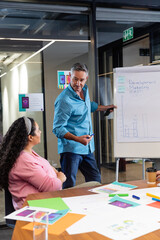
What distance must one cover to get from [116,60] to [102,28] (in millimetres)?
487

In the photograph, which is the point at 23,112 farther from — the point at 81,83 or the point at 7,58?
the point at 81,83

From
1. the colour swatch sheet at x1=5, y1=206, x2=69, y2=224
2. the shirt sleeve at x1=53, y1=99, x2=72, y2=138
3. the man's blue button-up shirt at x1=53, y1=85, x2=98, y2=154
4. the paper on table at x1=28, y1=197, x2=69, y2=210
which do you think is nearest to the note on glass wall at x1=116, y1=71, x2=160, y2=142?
the man's blue button-up shirt at x1=53, y1=85, x2=98, y2=154

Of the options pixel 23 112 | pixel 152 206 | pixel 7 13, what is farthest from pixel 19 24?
pixel 152 206

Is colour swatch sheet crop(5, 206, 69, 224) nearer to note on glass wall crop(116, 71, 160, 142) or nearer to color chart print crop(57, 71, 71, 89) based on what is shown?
note on glass wall crop(116, 71, 160, 142)

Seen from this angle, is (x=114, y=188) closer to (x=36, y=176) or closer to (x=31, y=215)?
(x=36, y=176)

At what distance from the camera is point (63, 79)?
4242mm

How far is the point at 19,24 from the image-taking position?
3.98m

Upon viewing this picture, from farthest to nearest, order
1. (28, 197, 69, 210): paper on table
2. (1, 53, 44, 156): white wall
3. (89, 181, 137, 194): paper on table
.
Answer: (1, 53, 44, 156): white wall → (89, 181, 137, 194): paper on table → (28, 197, 69, 210): paper on table

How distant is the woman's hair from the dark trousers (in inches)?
38.9

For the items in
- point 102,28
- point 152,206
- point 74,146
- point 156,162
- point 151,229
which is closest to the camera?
point 151,229

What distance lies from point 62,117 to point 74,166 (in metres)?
Result: 0.52

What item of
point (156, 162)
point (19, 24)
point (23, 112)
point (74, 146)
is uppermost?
point (19, 24)

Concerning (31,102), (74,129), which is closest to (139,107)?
(74,129)

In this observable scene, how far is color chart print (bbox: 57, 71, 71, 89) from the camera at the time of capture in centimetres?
422
